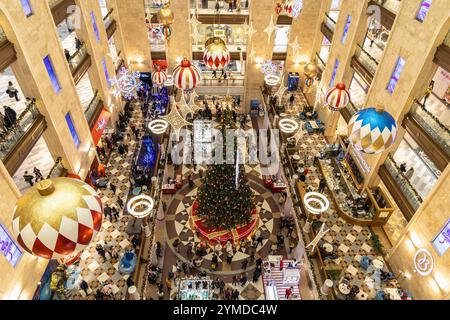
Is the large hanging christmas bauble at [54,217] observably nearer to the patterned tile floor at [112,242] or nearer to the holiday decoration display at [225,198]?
the holiday decoration display at [225,198]

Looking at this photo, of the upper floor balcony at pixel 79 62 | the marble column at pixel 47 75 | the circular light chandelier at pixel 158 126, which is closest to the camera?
the marble column at pixel 47 75

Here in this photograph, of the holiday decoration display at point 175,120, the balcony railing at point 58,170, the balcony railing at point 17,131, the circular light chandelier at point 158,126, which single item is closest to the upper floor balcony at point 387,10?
the holiday decoration display at point 175,120

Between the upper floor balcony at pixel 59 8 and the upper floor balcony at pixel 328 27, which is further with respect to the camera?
the upper floor balcony at pixel 328 27

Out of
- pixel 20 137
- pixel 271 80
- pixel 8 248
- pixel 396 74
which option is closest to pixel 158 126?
pixel 20 137

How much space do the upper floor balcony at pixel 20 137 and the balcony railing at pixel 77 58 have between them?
167 inches

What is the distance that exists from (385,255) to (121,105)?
1919 cm

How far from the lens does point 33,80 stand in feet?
35.7

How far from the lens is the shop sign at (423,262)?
11.0 meters

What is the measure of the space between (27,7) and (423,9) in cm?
1465

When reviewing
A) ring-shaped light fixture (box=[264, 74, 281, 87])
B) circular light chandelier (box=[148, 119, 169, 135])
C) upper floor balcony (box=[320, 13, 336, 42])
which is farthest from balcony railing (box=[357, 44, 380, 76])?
circular light chandelier (box=[148, 119, 169, 135])

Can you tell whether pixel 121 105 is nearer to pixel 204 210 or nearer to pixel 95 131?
pixel 95 131

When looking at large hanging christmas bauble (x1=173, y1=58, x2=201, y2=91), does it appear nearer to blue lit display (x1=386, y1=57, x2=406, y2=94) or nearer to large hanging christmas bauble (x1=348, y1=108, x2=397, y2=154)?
large hanging christmas bauble (x1=348, y1=108, x2=397, y2=154)

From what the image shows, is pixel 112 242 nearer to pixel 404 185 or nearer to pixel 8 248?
pixel 8 248

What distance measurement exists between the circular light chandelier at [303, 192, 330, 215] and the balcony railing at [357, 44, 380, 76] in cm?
711
